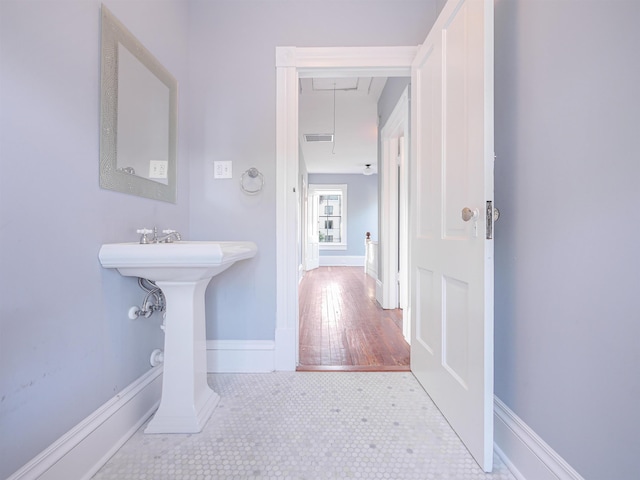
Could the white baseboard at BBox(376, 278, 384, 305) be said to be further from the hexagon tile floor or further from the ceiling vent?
the ceiling vent

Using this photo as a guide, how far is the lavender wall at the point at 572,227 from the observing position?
68 cm

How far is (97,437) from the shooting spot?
1.04 metres

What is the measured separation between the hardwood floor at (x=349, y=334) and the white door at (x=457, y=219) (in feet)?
1.28

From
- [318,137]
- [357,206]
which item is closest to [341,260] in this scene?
[357,206]

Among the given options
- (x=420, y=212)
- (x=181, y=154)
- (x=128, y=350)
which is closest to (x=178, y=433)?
(x=128, y=350)

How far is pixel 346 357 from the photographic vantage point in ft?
6.42

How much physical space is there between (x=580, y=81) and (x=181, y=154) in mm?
1793

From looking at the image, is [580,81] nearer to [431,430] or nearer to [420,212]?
[420,212]

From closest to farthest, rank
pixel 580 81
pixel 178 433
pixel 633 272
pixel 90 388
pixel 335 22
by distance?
pixel 633 272, pixel 580 81, pixel 90 388, pixel 178 433, pixel 335 22

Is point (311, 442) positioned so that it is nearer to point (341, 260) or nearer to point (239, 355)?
point (239, 355)

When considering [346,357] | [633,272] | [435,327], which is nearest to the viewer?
[633,272]

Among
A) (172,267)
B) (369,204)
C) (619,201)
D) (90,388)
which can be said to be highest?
(369,204)

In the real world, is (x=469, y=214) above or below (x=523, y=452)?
above

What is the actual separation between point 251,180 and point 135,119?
2.14 ft
